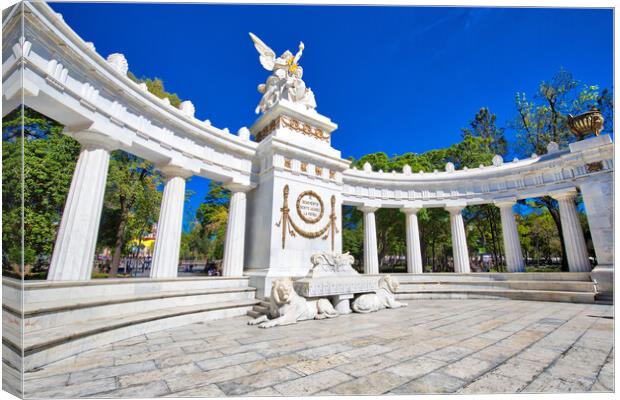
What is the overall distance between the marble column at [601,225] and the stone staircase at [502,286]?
62cm

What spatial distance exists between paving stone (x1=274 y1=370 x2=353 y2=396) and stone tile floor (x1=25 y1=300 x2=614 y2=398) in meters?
0.01

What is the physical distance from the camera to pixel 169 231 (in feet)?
36.8

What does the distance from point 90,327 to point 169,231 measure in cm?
588

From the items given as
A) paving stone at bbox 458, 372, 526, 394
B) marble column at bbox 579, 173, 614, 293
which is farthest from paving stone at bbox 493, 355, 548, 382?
marble column at bbox 579, 173, 614, 293

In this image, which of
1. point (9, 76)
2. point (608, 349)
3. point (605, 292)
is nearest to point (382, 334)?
point (608, 349)

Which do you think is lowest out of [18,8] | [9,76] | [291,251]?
[291,251]

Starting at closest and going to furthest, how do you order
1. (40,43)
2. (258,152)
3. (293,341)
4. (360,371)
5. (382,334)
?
1. (360,371)
2. (293,341)
3. (382,334)
4. (40,43)
5. (258,152)

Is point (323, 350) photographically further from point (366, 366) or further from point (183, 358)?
point (183, 358)

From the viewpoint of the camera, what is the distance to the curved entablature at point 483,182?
14565mm

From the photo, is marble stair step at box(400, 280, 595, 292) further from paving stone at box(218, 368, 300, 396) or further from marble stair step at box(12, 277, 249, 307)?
paving stone at box(218, 368, 300, 396)

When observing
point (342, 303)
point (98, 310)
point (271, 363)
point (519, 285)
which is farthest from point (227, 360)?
point (519, 285)

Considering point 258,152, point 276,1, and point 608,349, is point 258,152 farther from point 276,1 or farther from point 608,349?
point 608,349

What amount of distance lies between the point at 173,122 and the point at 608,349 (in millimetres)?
13952

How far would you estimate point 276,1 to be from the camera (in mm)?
4434
